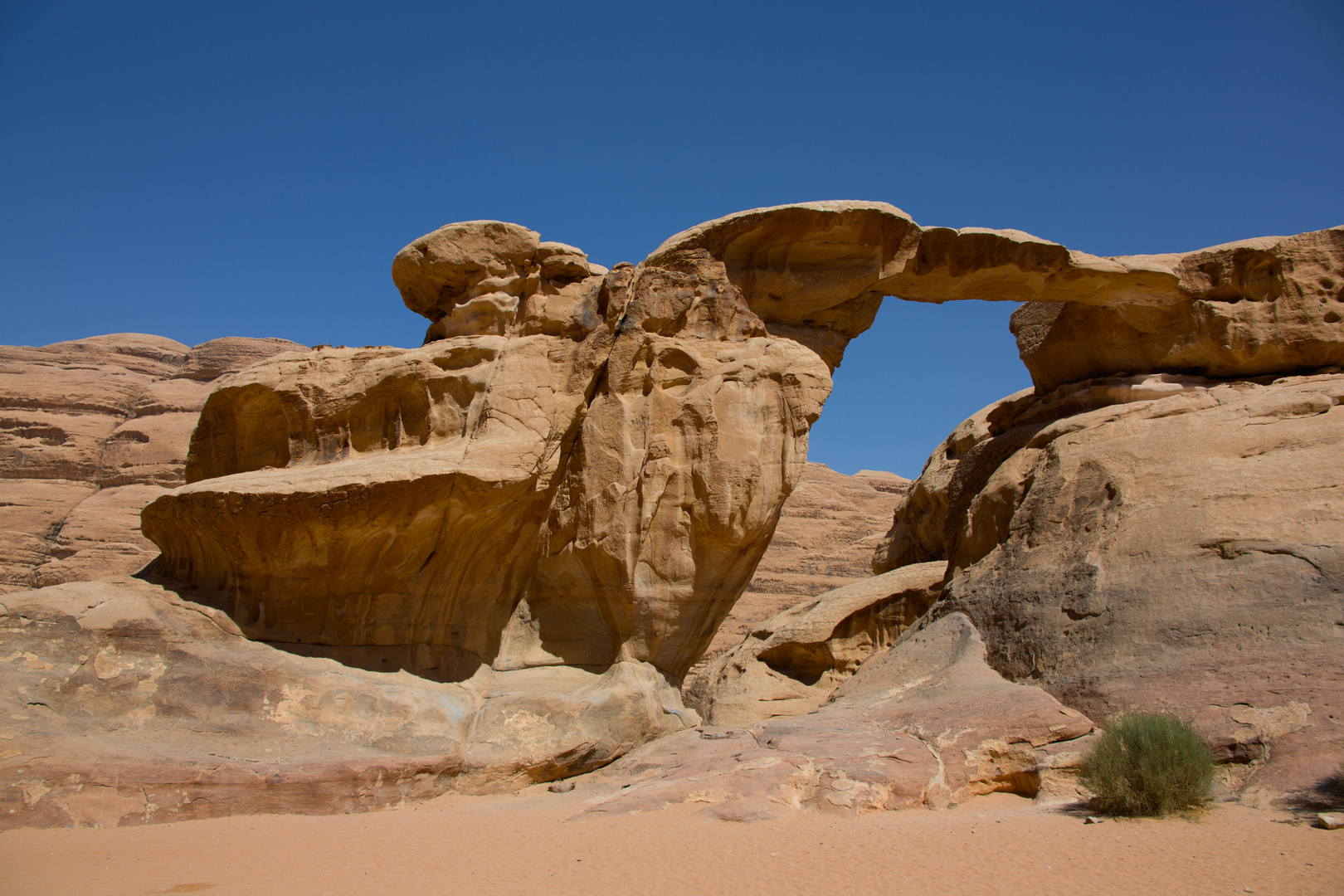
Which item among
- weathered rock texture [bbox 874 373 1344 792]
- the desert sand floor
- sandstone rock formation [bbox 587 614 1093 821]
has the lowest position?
the desert sand floor

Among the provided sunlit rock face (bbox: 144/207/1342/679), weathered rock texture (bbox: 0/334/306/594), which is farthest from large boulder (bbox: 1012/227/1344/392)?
weathered rock texture (bbox: 0/334/306/594)

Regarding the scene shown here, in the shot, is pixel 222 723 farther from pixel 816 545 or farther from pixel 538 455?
pixel 816 545

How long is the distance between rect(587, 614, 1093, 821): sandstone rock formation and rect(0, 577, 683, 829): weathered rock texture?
808mm

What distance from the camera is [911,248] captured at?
11016 mm

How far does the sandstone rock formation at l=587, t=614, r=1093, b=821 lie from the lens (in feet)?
22.7

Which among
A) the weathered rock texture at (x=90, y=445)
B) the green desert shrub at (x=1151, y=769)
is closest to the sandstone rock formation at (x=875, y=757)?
the green desert shrub at (x=1151, y=769)

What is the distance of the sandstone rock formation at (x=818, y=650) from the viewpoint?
14789 mm

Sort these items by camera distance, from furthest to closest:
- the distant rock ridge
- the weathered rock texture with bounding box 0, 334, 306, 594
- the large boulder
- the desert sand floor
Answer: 1. the weathered rock texture with bounding box 0, 334, 306, 594
2. the large boulder
3. the distant rock ridge
4. the desert sand floor

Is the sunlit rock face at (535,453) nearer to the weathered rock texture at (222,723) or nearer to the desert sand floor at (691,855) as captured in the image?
the weathered rock texture at (222,723)

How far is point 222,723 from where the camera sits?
7.54 metres

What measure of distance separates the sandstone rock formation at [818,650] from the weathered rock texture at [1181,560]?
3.09 meters

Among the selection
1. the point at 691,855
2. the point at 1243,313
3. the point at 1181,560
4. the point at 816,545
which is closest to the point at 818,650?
the point at 1181,560

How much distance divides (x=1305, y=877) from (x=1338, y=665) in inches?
118

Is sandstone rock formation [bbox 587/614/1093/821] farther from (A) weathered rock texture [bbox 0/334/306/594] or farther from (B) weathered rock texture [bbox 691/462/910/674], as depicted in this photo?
(A) weathered rock texture [bbox 0/334/306/594]
